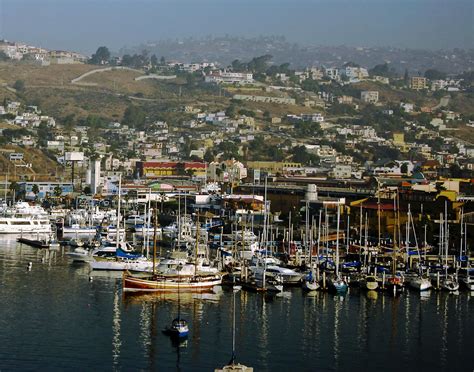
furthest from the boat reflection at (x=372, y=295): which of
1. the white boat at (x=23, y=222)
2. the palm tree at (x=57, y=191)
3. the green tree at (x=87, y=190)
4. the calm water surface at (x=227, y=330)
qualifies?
the green tree at (x=87, y=190)

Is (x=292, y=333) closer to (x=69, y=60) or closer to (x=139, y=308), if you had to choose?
(x=139, y=308)

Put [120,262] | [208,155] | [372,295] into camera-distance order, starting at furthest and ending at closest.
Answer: [208,155] < [120,262] < [372,295]

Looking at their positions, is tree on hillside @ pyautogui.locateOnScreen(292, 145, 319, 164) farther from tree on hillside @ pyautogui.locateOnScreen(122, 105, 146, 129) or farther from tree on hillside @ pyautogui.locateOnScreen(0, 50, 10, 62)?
tree on hillside @ pyautogui.locateOnScreen(0, 50, 10, 62)

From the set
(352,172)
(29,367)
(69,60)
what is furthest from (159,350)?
(69,60)

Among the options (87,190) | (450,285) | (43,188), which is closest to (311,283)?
(450,285)

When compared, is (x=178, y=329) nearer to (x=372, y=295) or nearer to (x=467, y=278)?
(x=372, y=295)
